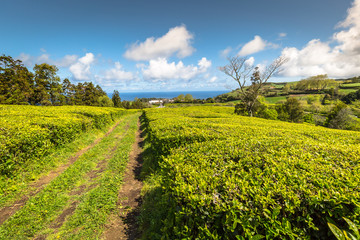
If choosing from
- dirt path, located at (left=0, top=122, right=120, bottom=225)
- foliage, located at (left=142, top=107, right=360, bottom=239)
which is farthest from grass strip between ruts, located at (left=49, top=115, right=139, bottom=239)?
dirt path, located at (left=0, top=122, right=120, bottom=225)

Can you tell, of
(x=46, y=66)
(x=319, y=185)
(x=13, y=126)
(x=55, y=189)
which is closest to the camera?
(x=319, y=185)

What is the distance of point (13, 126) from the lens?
7309 mm

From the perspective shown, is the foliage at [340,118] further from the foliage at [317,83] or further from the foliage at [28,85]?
the foliage at [317,83]

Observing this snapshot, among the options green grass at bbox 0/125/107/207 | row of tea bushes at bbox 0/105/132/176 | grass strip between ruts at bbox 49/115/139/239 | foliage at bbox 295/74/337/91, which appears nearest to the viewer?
grass strip between ruts at bbox 49/115/139/239

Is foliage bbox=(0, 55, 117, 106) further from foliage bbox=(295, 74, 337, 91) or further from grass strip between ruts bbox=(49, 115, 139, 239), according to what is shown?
foliage bbox=(295, 74, 337, 91)

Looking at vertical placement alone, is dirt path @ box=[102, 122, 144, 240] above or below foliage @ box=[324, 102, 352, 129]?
above

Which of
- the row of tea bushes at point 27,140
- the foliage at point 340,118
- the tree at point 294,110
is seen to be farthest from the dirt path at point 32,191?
the tree at point 294,110

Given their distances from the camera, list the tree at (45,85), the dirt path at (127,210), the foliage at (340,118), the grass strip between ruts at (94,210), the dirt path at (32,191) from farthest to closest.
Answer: the tree at (45,85) → the foliage at (340,118) → the dirt path at (32,191) → the dirt path at (127,210) → the grass strip between ruts at (94,210)

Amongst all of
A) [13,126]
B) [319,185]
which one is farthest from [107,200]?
[13,126]

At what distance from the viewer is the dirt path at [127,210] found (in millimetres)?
4047

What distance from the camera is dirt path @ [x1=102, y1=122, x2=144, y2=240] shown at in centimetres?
405

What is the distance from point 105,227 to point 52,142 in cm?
742

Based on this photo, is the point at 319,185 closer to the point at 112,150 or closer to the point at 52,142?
the point at 112,150

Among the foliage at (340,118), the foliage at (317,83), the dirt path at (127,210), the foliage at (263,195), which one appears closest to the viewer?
the foliage at (263,195)
